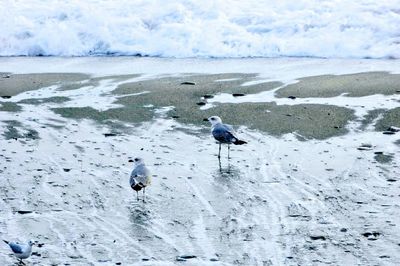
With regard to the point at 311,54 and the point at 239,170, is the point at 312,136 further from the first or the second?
the point at 311,54

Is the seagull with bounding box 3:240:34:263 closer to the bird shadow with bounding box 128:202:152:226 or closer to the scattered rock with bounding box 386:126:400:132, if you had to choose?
the bird shadow with bounding box 128:202:152:226

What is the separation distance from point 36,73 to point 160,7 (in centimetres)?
761

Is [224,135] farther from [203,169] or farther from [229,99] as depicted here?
[229,99]

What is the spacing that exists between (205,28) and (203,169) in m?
13.5

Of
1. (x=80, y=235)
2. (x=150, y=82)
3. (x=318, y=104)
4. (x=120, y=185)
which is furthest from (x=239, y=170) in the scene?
(x=150, y=82)

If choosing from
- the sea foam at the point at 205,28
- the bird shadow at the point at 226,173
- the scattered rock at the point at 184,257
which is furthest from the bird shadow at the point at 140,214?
the sea foam at the point at 205,28

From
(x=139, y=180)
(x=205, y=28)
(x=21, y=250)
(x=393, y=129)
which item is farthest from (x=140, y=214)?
(x=205, y=28)

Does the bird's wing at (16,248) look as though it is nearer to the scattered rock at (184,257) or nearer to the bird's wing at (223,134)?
the scattered rock at (184,257)

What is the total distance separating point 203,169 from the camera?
9.54 meters

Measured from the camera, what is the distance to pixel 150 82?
1598 centimetres

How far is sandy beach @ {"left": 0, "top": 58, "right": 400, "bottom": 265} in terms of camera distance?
6750mm

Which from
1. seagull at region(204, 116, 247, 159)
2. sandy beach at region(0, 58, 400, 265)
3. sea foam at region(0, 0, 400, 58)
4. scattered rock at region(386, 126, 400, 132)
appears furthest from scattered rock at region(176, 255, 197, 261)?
sea foam at region(0, 0, 400, 58)

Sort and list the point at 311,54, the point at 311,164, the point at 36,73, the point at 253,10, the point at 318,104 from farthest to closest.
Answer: the point at 253,10, the point at 311,54, the point at 36,73, the point at 318,104, the point at 311,164

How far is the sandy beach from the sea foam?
4011 mm
